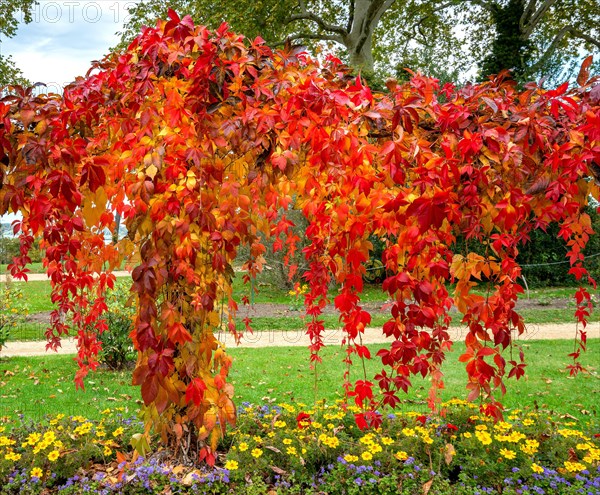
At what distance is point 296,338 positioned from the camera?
25.2 ft

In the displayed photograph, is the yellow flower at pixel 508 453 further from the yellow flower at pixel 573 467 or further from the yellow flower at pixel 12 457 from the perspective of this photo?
the yellow flower at pixel 12 457

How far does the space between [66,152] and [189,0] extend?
13.9 metres

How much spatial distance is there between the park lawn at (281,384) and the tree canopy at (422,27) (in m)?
8.10

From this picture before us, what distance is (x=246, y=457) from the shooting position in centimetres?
298

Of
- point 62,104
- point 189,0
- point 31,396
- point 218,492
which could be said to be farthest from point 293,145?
point 189,0

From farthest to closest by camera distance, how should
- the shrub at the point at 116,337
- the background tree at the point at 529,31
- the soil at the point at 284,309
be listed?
the background tree at the point at 529,31 → the soil at the point at 284,309 → the shrub at the point at 116,337

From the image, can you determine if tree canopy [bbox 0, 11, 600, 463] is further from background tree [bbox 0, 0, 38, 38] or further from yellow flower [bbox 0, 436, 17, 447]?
background tree [bbox 0, 0, 38, 38]

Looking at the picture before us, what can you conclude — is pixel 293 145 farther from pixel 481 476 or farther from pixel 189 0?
pixel 189 0

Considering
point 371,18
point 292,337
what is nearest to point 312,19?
point 371,18

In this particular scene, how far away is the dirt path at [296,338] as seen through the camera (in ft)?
22.8

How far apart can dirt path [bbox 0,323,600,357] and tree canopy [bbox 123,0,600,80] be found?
7010 millimetres

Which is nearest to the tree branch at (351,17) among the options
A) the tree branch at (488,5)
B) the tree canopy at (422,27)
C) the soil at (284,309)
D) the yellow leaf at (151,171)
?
the tree canopy at (422,27)

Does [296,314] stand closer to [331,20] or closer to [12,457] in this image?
[12,457]

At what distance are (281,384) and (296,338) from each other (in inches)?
90.9
